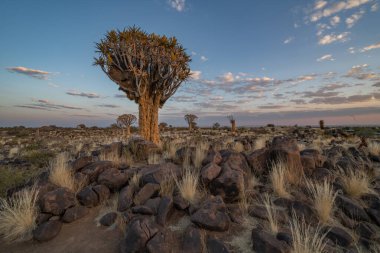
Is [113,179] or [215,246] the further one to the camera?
[113,179]

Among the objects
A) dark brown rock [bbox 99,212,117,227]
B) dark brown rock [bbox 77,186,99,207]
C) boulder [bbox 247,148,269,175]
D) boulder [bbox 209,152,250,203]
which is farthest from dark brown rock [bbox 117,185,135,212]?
boulder [bbox 247,148,269,175]

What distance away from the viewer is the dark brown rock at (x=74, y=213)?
4.57m

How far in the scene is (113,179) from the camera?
5.62 m

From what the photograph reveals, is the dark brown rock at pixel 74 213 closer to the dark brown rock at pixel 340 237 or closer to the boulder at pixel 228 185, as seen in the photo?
the boulder at pixel 228 185

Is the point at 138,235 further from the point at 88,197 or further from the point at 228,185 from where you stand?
the point at 228,185

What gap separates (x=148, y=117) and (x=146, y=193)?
26.7ft

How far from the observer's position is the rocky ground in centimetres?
365

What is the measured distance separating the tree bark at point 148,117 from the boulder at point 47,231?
8265 millimetres

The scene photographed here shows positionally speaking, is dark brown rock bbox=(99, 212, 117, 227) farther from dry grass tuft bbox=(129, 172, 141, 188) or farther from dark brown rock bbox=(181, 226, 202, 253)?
dark brown rock bbox=(181, 226, 202, 253)

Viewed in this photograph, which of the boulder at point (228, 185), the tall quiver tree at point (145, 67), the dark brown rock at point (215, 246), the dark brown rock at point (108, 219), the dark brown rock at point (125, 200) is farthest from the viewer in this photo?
the tall quiver tree at point (145, 67)

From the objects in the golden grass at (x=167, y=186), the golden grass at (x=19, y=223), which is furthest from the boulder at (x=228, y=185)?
the golden grass at (x=19, y=223)

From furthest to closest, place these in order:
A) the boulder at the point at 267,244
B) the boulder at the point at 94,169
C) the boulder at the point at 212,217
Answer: the boulder at the point at 94,169
the boulder at the point at 212,217
the boulder at the point at 267,244

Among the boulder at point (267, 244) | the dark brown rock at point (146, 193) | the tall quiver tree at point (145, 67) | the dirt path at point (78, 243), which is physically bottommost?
the dirt path at point (78, 243)

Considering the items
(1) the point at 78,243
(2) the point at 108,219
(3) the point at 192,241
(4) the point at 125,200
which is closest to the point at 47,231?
(1) the point at 78,243
